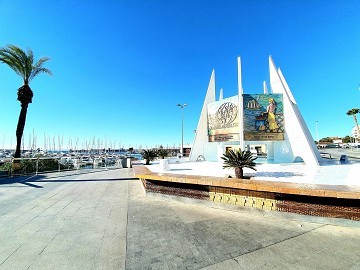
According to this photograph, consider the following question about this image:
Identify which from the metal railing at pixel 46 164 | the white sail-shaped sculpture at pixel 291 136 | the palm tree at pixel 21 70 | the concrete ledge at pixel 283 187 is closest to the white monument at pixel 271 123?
the white sail-shaped sculpture at pixel 291 136

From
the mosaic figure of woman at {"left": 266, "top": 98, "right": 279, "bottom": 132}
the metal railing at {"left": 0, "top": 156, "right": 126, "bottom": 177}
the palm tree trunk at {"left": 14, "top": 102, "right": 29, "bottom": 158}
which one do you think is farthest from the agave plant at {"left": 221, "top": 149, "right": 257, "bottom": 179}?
the palm tree trunk at {"left": 14, "top": 102, "right": 29, "bottom": 158}

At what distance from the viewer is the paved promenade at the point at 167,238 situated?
10.8 feet

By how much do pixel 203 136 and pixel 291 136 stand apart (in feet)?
26.9

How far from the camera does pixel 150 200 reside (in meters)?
7.53

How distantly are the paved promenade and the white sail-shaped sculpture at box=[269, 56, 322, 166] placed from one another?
11.4 m

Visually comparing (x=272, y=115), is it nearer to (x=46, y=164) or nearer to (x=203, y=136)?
(x=203, y=136)

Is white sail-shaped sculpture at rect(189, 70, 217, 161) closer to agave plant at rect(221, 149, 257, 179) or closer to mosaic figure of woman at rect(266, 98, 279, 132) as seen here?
mosaic figure of woman at rect(266, 98, 279, 132)

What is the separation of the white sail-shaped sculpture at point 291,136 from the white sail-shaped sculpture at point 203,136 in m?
5.86

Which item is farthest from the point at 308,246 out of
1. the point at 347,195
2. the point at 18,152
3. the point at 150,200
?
the point at 18,152

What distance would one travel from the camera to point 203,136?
20188 mm

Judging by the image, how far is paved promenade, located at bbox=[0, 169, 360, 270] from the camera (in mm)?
3279

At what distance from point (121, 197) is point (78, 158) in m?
11.7

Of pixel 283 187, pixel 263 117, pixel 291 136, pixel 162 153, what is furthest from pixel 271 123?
pixel 283 187

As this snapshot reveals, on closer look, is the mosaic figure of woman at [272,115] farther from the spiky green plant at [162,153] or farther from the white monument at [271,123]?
the spiky green plant at [162,153]
